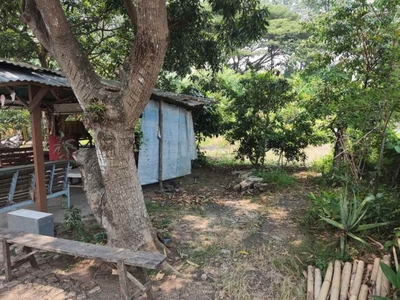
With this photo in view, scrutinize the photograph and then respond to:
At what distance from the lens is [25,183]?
4582mm

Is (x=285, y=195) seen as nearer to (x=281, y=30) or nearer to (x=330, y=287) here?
(x=330, y=287)

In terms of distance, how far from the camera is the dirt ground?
9.68 ft

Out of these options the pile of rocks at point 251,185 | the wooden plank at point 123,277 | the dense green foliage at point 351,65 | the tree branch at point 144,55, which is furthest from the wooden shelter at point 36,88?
the dense green foliage at point 351,65

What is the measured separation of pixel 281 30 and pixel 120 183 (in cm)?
2613

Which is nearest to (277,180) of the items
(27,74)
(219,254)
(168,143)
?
(168,143)

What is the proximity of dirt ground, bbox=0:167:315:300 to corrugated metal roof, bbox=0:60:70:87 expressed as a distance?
94.4 inches

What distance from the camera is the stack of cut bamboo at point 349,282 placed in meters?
2.79

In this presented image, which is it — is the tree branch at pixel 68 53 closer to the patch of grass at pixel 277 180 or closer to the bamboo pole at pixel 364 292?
the bamboo pole at pixel 364 292

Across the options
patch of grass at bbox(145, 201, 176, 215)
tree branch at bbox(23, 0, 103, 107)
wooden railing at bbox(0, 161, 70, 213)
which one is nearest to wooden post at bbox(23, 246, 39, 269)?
wooden railing at bbox(0, 161, 70, 213)

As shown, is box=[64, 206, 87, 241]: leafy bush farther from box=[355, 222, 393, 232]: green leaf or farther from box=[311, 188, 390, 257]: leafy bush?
box=[355, 222, 393, 232]: green leaf

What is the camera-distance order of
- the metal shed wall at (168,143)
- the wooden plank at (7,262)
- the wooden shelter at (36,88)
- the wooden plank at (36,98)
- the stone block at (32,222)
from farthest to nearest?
1. the metal shed wall at (168,143)
2. the wooden plank at (36,98)
3. the wooden shelter at (36,88)
4. the stone block at (32,222)
5. the wooden plank at (7,262)

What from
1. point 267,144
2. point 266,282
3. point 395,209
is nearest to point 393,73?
point 395,209

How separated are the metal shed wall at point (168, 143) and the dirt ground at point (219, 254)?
2.64ft

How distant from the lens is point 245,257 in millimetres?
3588
